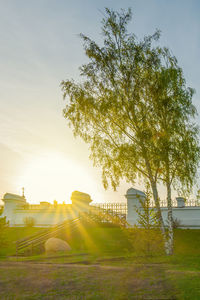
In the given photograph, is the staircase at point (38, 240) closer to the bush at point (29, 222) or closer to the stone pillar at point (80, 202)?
the stone pillar at point (80, 202)

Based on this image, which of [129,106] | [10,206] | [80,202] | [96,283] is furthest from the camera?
[10,206]

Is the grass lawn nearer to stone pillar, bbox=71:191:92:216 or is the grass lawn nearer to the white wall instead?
the white wall

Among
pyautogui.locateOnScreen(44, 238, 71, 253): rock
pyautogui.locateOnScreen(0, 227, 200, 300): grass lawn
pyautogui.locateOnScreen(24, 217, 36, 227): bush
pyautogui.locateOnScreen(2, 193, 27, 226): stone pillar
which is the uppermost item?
pyautogui.locateOnScreen(2, 193, 27, 226): stone pillar

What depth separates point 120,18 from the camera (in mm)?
17203

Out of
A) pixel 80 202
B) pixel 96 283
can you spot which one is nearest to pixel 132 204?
pixel 80 202

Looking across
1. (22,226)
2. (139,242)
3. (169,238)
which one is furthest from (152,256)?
(22,226)

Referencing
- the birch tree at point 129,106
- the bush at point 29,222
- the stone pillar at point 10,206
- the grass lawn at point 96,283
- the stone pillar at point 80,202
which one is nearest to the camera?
the grass lawn at point 96,283

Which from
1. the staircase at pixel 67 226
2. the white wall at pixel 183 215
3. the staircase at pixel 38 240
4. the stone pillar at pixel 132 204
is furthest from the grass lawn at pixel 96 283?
the stone pillar at pixel 132 204

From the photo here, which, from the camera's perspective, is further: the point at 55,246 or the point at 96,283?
the point at 55,246

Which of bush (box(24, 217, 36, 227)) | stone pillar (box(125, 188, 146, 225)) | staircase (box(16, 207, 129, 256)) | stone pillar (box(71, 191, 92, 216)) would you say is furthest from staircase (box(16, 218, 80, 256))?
bush (box(24, 217, 36, 227))

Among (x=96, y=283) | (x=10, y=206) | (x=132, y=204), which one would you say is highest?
(x=132, y=204)

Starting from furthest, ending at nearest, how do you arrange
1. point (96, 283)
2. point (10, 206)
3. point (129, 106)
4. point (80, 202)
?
point (10, 206) → point (80, 202) → point (129, 106) → point (96, 283)

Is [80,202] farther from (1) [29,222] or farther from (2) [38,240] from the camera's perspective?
(2) [38,240]

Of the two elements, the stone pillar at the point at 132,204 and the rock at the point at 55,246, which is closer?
the rock at the point at 55,246
